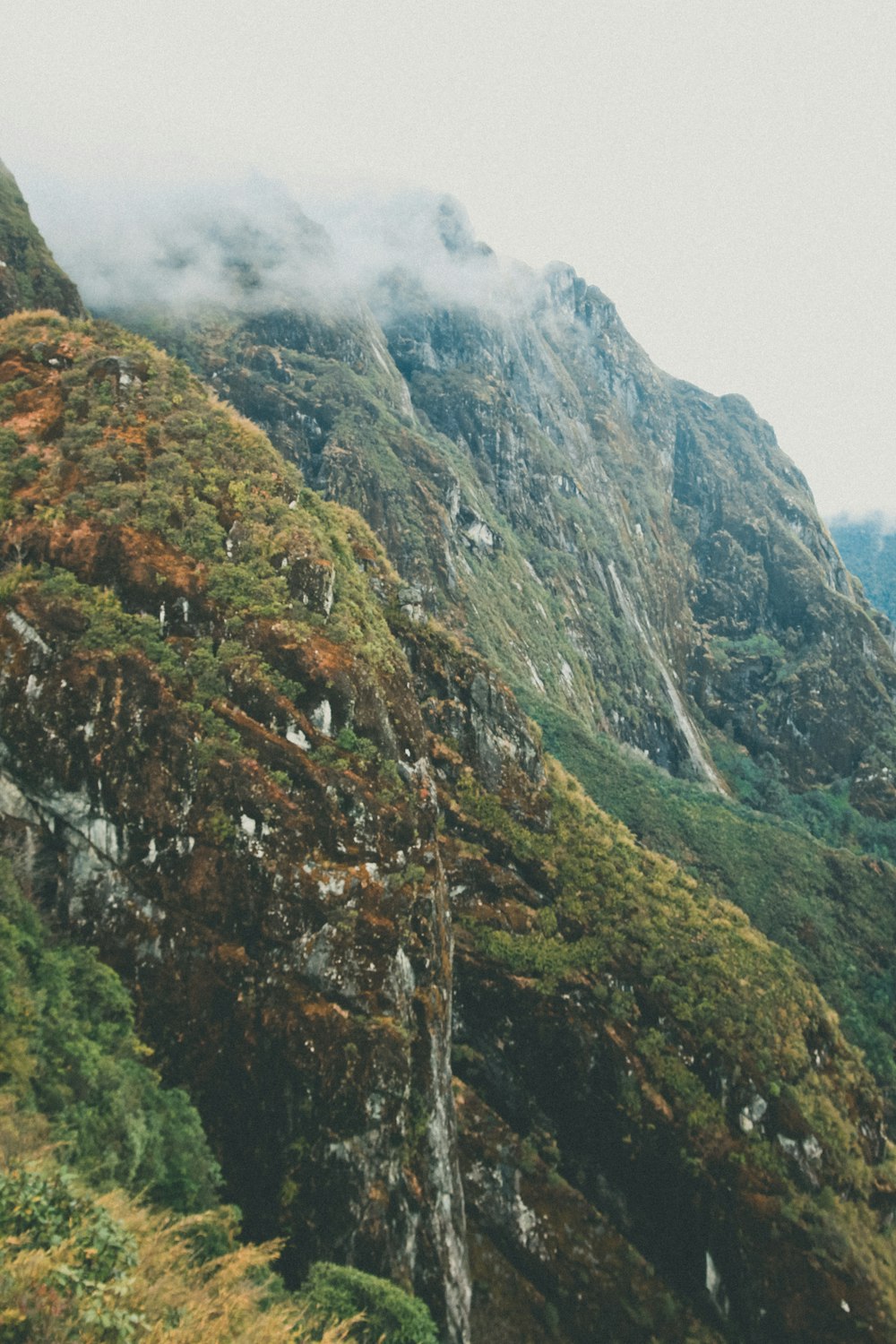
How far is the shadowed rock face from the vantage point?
2886 inches

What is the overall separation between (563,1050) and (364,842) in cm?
2332

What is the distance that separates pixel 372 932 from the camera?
2705 centimetres

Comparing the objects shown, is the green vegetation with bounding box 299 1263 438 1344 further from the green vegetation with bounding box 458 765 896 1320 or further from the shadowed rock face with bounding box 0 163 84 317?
the shadowed rock face with bounding box 0 163 84 317

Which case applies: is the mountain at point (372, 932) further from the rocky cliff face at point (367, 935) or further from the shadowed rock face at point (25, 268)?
the shadowed rock face at point (25, 268)

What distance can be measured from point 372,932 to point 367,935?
8.4 inches

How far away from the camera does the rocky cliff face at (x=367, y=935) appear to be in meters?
24.5

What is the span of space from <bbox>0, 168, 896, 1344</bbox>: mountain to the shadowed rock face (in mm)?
43149

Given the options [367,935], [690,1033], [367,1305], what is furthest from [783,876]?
[367,1305]

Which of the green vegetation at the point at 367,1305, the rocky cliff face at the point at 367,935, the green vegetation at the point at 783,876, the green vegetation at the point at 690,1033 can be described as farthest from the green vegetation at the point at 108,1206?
the green vegetation at the point at 783,876

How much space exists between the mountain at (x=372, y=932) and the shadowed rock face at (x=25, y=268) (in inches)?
1699

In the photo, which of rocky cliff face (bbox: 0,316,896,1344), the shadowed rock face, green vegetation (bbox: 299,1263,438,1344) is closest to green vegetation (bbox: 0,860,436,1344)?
green vegetation (bbox: 299,1263,438,1344)

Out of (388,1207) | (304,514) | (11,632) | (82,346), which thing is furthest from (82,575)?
(388,1207)

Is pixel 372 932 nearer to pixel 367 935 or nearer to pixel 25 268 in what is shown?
pixel 367 935

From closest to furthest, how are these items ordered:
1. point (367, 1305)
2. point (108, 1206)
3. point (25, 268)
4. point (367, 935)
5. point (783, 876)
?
point (108, 1206)
point (367, 1305)
point (367, 935)
point (25, 268)
point (783, 876)
